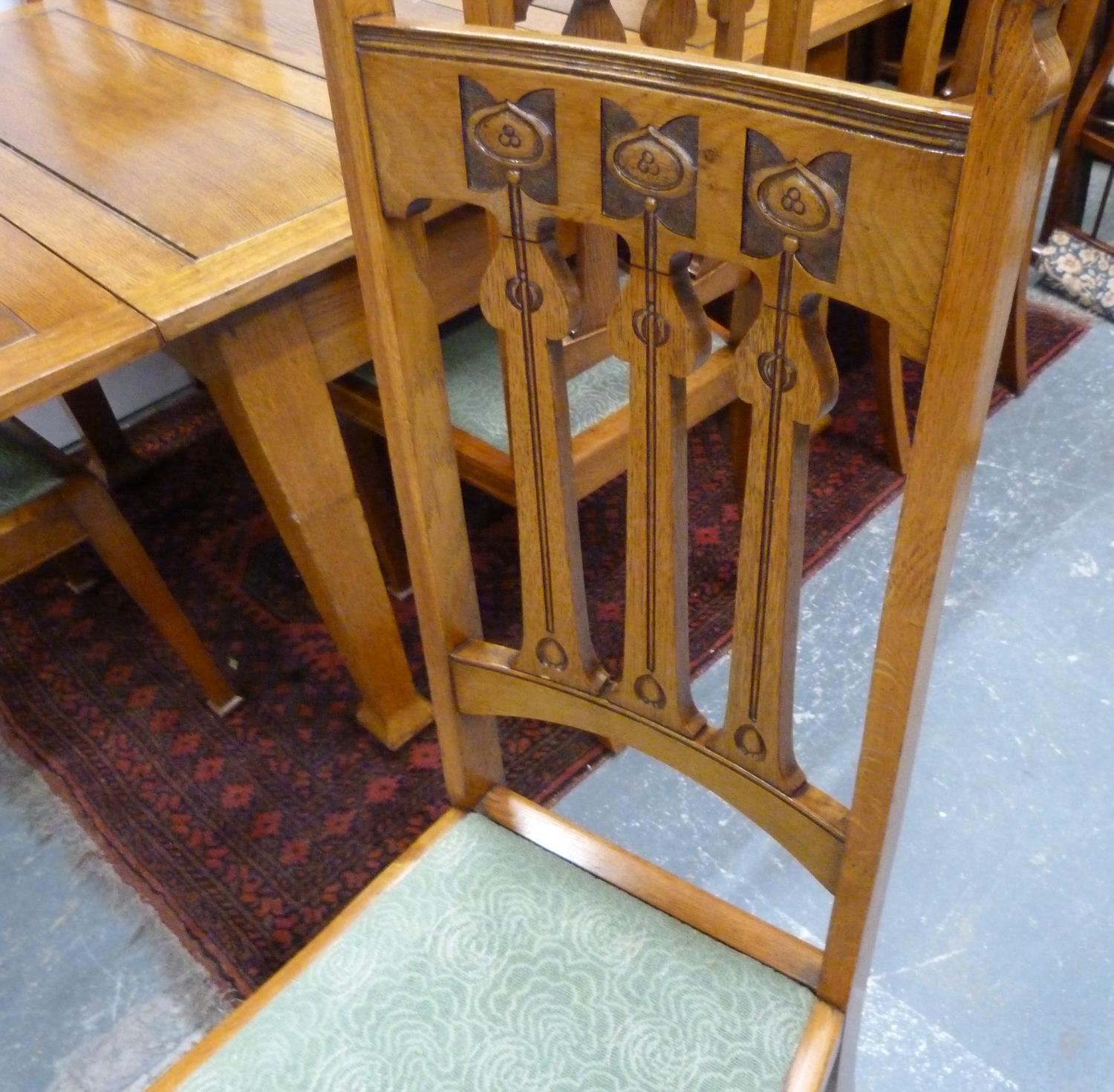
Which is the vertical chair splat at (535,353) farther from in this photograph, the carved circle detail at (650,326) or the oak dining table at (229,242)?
the oak dining table at (229,242)

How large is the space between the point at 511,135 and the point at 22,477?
92 centimetres

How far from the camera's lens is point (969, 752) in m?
1.29

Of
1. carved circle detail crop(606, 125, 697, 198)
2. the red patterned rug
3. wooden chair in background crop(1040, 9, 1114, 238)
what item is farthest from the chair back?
wooden chair in background crop(1040, 9, 1114, 238)

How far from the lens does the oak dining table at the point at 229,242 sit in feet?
2.86

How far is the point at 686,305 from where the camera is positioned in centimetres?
49

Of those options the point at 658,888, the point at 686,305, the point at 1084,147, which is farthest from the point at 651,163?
the point at 1084,147

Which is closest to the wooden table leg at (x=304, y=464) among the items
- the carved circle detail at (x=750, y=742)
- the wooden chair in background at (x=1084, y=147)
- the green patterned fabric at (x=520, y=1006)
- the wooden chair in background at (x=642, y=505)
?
the wooden chair in background at (x=642, y=505)

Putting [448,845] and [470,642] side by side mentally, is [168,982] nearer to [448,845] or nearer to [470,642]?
[448,845]

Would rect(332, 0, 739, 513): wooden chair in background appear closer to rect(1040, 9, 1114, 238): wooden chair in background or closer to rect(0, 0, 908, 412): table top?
rect(0, 0, 908, 412): table top

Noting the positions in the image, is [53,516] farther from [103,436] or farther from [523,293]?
[523,293]

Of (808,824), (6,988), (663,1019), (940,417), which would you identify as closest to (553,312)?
(940,417)

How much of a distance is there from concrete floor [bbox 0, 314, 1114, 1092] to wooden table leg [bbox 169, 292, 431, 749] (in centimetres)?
34

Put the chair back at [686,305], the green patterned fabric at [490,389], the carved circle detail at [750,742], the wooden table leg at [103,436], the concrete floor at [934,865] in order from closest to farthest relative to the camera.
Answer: the chair back at [686,305], the carved circle detail at [750,742], the concrete floor at [934,865], the green patterned fabric at [490,389], the wooden table leg at [103,436]

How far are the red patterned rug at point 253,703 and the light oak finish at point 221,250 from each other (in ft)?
0.44
